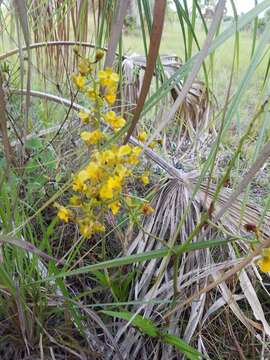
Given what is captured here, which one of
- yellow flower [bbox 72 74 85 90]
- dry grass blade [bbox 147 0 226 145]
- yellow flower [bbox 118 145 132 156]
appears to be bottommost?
yellow flower [bbox 118 145 132 156]

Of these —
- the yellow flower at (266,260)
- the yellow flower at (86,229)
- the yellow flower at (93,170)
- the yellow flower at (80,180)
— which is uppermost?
the yellow flower at (93,170)

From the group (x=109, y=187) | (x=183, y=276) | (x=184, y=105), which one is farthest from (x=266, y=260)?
(x=184, y=105)

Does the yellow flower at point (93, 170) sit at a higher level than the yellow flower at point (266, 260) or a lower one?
higher

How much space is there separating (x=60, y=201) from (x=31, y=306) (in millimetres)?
300

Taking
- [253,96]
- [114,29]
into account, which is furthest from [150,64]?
[253,96]

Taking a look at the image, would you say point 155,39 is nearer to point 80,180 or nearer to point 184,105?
point 80,180

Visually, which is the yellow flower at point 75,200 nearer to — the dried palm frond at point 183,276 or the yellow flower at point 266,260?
the dried palm frond at point 183,276

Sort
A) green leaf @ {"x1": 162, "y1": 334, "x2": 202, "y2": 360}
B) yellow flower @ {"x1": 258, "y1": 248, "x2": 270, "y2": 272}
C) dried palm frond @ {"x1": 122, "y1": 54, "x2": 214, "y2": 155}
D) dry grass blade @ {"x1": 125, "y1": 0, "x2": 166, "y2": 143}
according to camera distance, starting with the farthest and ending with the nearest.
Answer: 1. dried palm frond @ {"x1": 122, "y1": 54, "x2": 214, "y2": 155}
2. green leaf @ {"x1": 162, "y1": 334, "x2": 202, "y2": 360}
3. yellow flower @ {"x1": 258, "y1": 248, "x2": 270, "y2": 272}
4. dry grass blade @ {"x1": 125, "y1": 0, "x2": 166, "y2": 143}

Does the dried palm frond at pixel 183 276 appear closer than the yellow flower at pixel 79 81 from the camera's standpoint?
Answer: No

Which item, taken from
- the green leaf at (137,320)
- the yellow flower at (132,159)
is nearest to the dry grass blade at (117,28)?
the yellow flower at (132,159)

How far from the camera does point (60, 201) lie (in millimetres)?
958

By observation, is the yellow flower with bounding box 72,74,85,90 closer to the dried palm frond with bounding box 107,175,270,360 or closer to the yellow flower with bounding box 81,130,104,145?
the yellow flower with bounding box 81,130,104,145

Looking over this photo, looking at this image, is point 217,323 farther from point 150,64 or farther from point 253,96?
point 253,96

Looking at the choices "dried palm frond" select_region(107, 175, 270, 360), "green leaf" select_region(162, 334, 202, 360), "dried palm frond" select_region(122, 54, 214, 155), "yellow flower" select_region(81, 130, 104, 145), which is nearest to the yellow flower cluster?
"yellow flower" select_region(81, 130, 104, 145)
